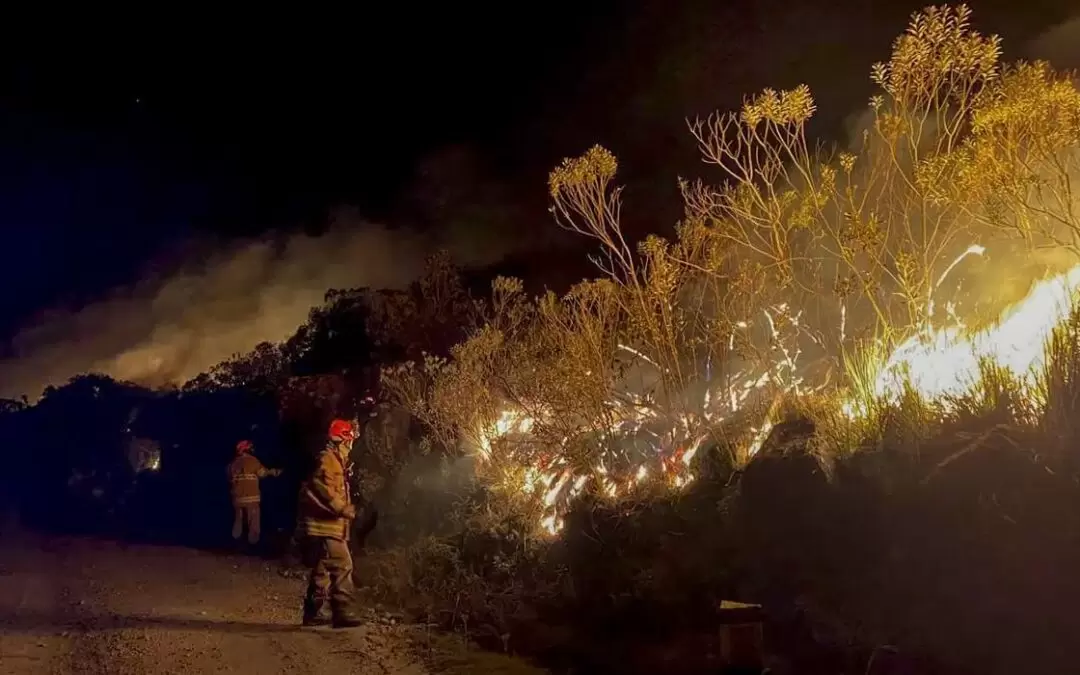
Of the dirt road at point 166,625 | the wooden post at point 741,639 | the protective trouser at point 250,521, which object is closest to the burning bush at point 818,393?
the dirt road at point 166,625

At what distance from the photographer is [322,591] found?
8594mm

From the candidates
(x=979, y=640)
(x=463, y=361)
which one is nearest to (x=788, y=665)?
(x=979, y=640)

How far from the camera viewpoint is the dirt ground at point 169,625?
288 inches

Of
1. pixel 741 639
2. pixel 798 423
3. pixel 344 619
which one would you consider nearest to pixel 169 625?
pixel 344 619

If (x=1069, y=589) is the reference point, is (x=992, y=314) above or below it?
above

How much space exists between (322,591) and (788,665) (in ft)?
15.0

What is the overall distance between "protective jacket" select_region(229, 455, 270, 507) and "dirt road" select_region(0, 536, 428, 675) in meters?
1.90

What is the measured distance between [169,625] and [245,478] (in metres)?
5.79

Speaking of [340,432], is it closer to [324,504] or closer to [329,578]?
[324,504]

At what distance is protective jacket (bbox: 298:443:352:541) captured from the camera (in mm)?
8547

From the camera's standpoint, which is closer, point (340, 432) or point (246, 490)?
point (340, 432)

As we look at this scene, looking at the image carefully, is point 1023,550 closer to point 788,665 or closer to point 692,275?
point 788,665

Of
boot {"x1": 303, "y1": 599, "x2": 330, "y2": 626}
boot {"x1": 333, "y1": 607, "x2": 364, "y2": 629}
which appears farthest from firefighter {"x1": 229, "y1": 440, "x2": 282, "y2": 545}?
boot {"x1": 333, "y1": 607, "x2": 364, "y2": 629}

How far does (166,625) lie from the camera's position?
8.51 metres
